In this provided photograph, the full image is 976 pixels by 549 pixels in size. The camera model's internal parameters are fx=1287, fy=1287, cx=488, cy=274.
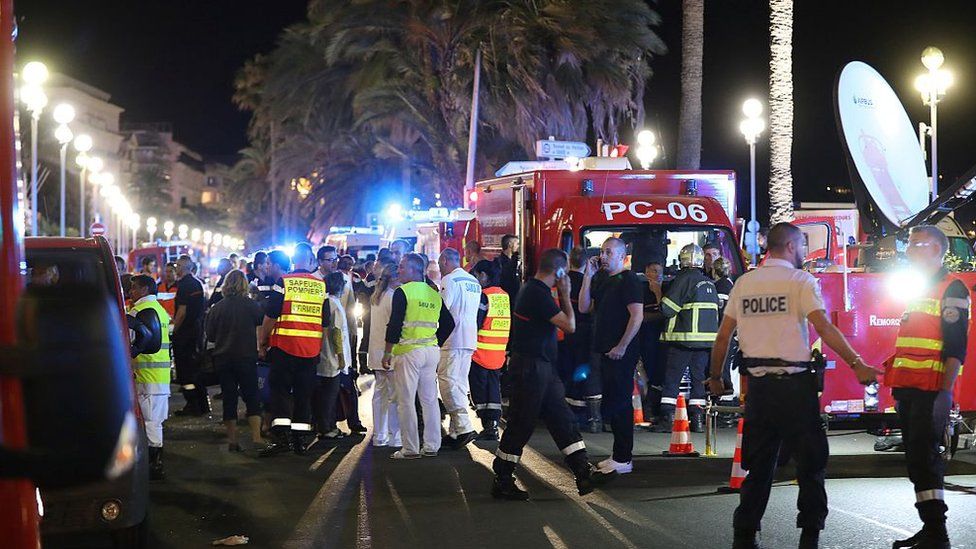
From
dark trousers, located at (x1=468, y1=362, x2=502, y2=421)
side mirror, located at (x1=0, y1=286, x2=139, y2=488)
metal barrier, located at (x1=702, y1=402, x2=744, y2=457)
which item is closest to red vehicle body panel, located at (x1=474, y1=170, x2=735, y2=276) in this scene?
dark trousers, located at (x1=468, y1=362, x2=502, y2=421)

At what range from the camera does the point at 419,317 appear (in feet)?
37.4

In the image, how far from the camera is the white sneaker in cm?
986

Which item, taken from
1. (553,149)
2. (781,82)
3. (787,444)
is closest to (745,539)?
(787,444)

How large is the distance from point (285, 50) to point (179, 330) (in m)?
23.9

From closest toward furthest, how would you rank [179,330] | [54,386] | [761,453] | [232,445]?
[54,386] < [761,453] < [232,445] < [179,330]

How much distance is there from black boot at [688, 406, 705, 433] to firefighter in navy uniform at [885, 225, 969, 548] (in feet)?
18.3

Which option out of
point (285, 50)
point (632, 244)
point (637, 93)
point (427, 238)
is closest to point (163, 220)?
point (285, 50)

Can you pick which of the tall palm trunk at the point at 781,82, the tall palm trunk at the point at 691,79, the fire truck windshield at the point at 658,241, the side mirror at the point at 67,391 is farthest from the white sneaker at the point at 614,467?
the tall palm trunk at the point at 691,79

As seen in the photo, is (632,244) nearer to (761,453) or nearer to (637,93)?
(761,453)

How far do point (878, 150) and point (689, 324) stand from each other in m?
3.00

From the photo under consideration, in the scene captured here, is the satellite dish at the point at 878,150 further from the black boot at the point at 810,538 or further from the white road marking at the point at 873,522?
the black boot at the point at 810,538

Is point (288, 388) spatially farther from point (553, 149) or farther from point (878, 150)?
point (553, 149)

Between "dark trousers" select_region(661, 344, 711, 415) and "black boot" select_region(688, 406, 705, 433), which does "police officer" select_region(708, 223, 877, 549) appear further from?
"black boot" select_region(688, 406, 705, 433)

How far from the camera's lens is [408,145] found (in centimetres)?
3750
